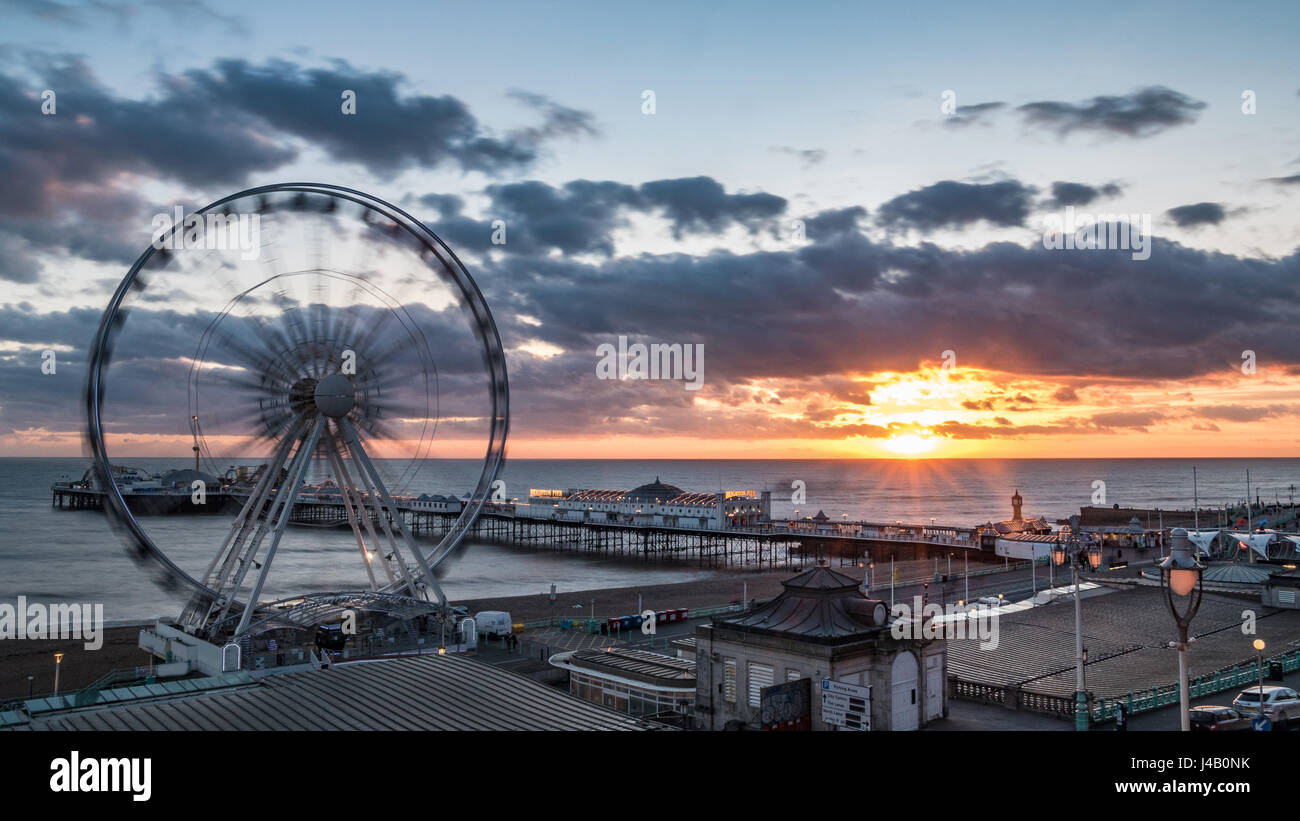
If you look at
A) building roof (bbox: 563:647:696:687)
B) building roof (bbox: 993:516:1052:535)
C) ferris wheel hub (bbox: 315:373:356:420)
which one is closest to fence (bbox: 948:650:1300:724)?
building roof (bbox: 563:647:696:687)

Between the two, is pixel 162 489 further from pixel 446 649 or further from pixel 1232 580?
pixel 1232 580

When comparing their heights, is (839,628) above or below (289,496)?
below

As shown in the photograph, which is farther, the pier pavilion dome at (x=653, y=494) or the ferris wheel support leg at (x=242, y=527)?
the pier pavilion dome at (x=653, y=494)

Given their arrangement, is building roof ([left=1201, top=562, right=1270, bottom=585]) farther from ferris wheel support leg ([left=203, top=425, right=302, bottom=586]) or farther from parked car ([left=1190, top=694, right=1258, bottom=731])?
ferris wheel support leg ([left=203, top=425, right=302, bottom=586])

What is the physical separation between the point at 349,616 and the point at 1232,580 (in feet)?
139

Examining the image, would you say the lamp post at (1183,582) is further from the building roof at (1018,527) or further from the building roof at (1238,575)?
the building roof at (1018,527)

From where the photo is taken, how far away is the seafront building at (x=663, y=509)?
381ft

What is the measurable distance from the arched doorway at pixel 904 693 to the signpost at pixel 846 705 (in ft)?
4.45

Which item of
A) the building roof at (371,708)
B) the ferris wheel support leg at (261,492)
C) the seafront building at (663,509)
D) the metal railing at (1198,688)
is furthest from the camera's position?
the seafront building at (663,509)

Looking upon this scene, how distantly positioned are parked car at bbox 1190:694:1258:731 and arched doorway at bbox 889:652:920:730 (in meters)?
6.29

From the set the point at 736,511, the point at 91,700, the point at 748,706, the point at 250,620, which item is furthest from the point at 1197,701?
the point at 736,511

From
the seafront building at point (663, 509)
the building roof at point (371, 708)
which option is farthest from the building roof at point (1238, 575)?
the seafront building at point (663, 509)
